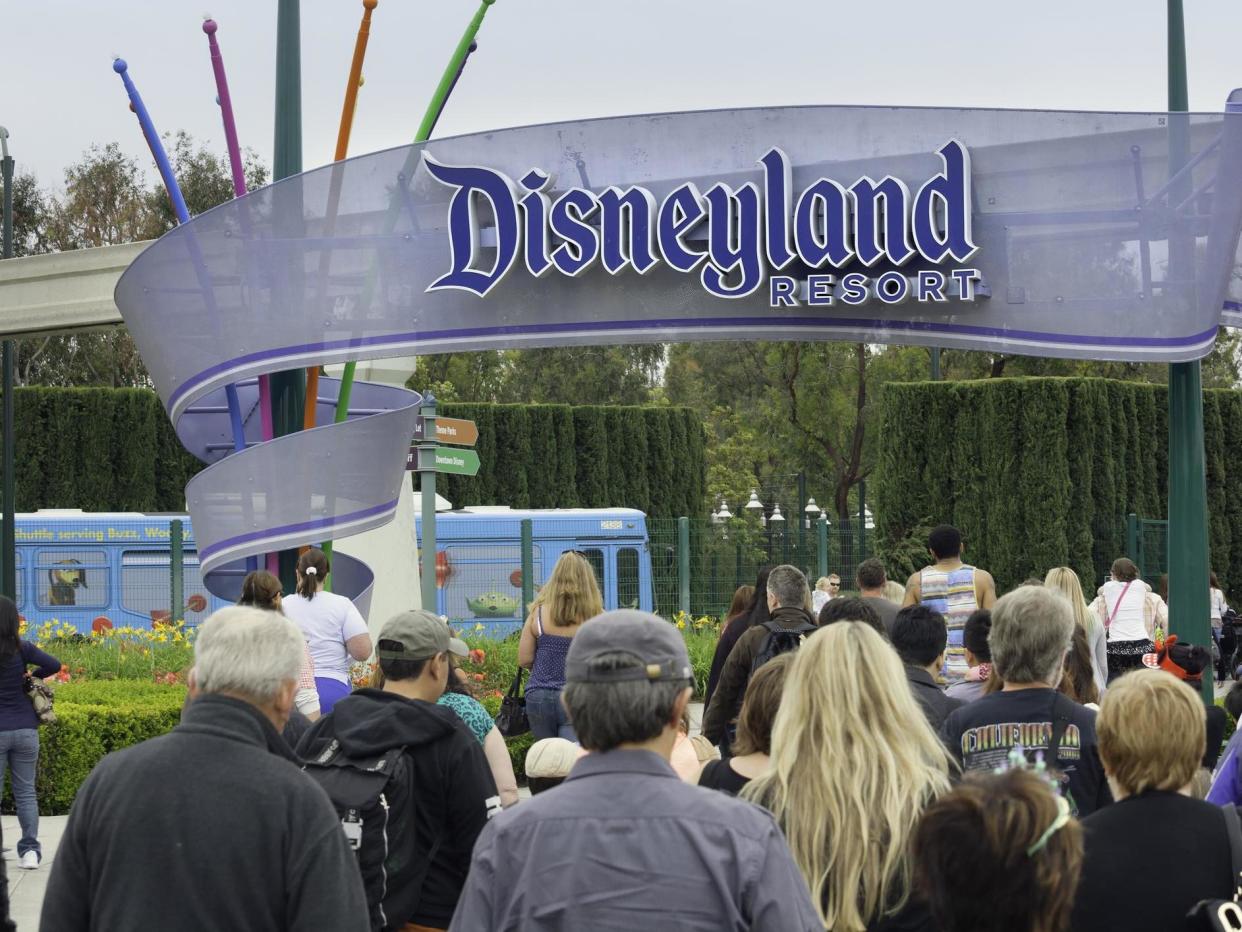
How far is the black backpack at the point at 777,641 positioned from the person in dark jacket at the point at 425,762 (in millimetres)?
2869

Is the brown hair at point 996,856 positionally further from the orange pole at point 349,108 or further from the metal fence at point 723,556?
the metal fence at point 723,556

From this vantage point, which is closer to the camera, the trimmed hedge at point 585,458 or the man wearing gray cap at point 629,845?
the man wearing gray cap at point 629,845

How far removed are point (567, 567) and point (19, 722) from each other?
299 centimetres

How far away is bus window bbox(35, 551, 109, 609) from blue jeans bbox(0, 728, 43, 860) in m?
14.9

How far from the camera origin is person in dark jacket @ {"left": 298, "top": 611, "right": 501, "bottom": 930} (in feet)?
13.4

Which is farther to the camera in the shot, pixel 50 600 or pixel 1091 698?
Result: pixel 50 600

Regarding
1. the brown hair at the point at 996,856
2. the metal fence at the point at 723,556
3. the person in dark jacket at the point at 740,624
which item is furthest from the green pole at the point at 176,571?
the brown hair at the point at 996,856

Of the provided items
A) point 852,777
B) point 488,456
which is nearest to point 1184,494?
point 852,777

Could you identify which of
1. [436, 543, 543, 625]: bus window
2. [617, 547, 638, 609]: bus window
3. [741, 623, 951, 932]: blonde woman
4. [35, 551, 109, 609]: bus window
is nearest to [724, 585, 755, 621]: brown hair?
[741, 623, 951, 932]: blonde woman

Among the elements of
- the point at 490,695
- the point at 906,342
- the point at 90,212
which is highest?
the point at 90,212

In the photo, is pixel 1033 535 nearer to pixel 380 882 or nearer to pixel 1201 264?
pixel 1201 264

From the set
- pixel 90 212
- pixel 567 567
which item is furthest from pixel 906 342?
pixel 90 212

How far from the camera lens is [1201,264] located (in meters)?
10.7

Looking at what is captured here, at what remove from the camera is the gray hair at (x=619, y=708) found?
2861mm
